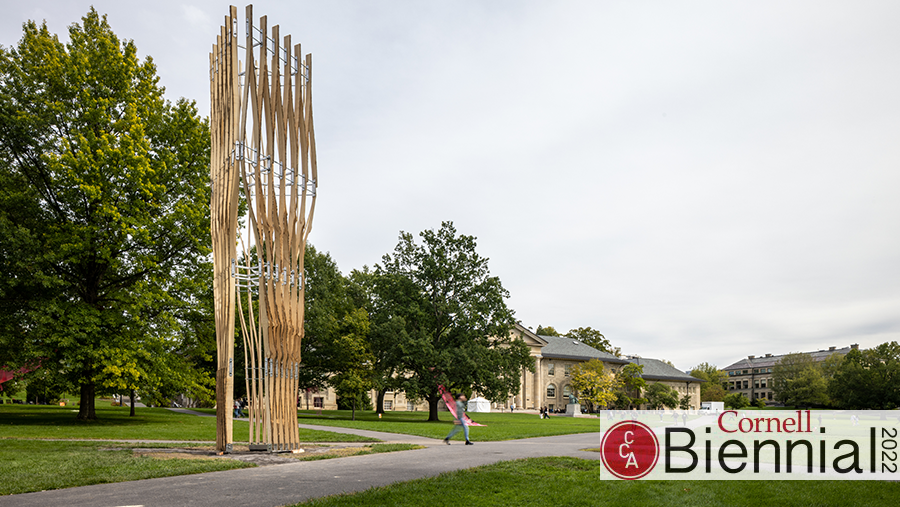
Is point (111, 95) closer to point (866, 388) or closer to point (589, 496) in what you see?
point (589, 496)

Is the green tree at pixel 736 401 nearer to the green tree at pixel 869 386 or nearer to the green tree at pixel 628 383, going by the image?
the green tree at pixel 869 386

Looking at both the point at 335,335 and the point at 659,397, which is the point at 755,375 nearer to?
the point at 659,397

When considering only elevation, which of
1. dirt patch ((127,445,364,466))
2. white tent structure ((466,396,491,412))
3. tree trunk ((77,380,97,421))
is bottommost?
white tent structure ((466,396,491,412))

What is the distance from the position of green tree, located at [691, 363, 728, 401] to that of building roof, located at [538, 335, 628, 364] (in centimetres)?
3501

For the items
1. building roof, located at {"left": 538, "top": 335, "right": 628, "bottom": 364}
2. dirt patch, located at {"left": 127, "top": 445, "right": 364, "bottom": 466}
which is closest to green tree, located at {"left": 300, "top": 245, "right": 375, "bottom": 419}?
dirt patch, located at {"left": 127, "top": 445, "right": 364, "bottom": 466}

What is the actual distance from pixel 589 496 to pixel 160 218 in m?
22.0

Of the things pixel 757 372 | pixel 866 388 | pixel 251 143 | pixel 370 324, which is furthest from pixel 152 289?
pixel 757 372

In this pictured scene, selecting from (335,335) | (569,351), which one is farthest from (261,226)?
(569,351)

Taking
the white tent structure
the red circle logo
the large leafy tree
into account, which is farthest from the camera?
the white tent structure

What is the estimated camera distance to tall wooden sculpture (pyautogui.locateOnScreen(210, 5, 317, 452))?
1455 centimetres

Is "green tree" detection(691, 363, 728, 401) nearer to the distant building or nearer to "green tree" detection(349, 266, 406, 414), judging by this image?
the distant building

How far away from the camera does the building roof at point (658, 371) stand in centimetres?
9919

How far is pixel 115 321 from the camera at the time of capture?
79.3 ft

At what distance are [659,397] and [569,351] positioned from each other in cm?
1442
